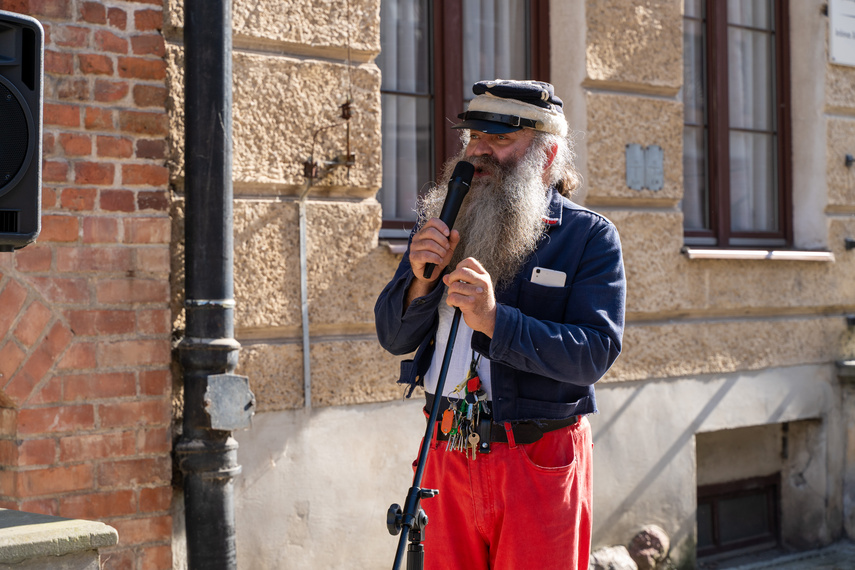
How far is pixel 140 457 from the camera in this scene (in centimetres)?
335

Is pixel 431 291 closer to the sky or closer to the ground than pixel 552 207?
closer to the ground

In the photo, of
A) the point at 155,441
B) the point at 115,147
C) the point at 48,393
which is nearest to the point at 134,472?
the point at 155,441

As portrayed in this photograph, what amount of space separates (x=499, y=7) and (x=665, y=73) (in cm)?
94

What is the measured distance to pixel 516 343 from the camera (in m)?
2.24

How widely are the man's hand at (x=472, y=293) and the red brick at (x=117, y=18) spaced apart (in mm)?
1812

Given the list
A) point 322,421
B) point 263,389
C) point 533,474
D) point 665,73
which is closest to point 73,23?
point 263,389

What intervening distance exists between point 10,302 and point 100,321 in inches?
11.8

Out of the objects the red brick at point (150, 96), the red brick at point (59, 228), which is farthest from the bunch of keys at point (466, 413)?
the red brick at point (150, 96)

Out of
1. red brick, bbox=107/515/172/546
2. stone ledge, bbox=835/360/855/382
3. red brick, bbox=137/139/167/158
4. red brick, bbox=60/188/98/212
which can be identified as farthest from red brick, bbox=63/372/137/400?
stone ledge, bbox=835/360/855/382

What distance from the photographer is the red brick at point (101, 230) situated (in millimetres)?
3250

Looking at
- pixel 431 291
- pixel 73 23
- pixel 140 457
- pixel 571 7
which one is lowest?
pixel 140 457

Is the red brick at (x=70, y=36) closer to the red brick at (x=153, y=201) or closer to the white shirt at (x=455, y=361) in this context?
the red brick at (x=153, y=201)

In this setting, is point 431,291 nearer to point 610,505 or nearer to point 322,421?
point 322,421

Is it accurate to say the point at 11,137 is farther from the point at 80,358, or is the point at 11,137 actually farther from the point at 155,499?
the point at 155,499
